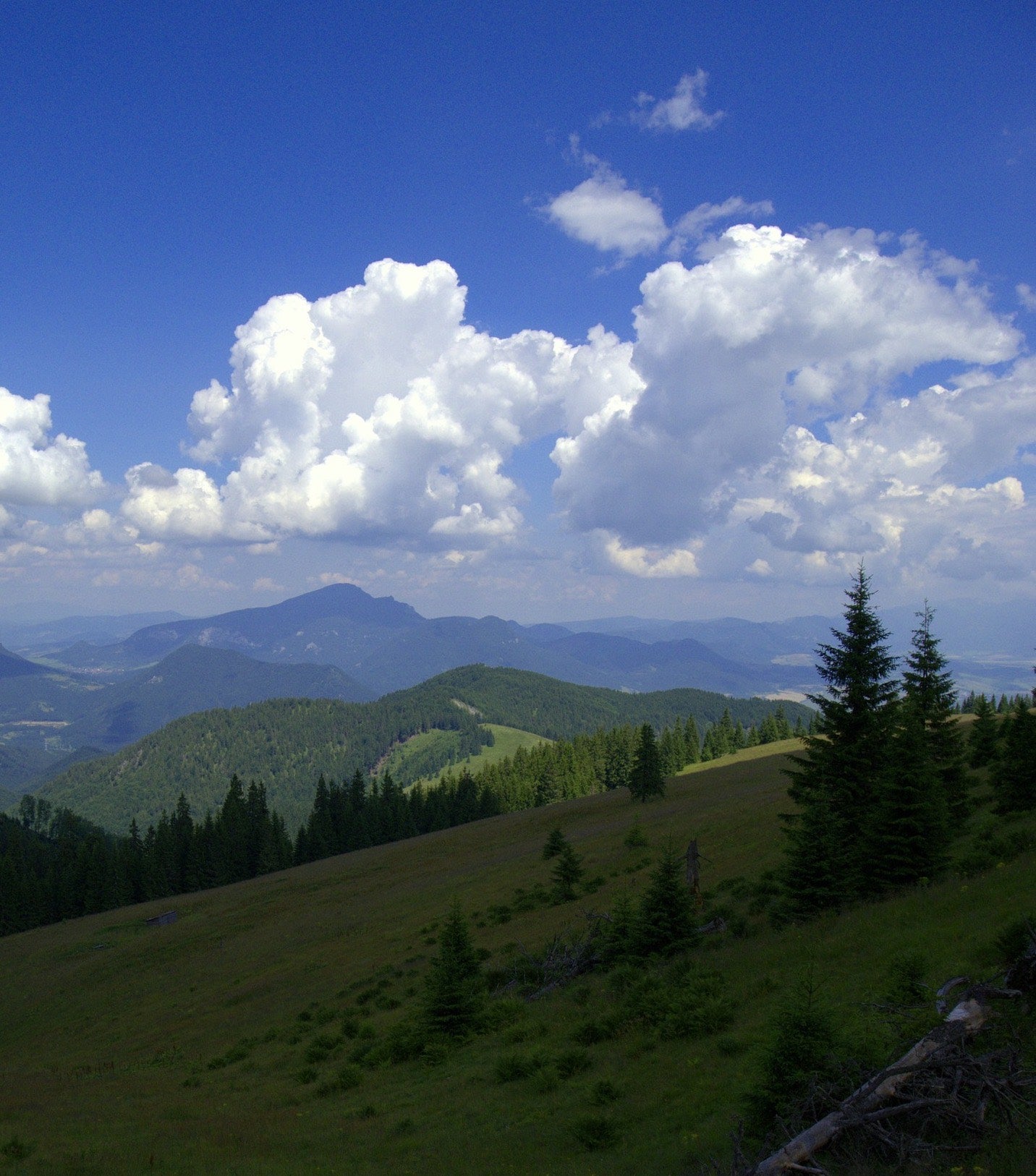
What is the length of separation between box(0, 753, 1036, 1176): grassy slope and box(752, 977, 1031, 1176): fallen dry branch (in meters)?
2.46

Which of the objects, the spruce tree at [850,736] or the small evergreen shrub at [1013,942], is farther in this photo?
the spruce tree at [850,736]

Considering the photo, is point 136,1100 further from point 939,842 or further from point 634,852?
point 634,852

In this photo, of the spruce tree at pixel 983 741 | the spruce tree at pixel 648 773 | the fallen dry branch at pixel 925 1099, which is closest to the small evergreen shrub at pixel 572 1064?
the fallen dry branch at pixel 925 1099

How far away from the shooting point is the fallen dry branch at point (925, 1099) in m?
7.40

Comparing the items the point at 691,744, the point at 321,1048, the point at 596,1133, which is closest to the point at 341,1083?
the point at 321,1048

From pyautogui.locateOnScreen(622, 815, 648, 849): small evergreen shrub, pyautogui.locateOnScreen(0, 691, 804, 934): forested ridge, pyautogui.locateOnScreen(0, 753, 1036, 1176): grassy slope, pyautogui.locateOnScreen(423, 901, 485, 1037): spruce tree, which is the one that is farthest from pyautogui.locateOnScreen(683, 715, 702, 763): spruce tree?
pyautogui.locateOnScreen(423, 901, 485, 1037): spruce tree

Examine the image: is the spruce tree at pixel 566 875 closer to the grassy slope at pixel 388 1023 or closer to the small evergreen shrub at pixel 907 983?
the grassy slope at pixel 388 1023

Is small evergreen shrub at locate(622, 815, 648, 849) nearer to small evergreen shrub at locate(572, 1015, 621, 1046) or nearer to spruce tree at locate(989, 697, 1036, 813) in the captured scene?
spruce tree at locate(989, 697, 1036, 813)

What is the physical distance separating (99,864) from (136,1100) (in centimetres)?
8630

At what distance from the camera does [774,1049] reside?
374 inches

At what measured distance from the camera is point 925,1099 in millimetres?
7551

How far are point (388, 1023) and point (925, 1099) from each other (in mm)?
21123

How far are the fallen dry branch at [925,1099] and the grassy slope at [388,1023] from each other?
246cm

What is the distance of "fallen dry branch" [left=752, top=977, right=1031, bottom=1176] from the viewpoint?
24.3ft
